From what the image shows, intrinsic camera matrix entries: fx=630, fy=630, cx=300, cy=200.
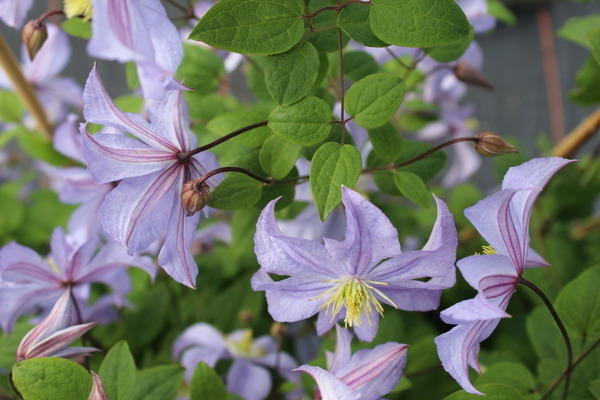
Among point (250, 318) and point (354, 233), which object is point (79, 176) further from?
point (354, 233)

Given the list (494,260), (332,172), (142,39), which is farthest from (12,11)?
(494,260)

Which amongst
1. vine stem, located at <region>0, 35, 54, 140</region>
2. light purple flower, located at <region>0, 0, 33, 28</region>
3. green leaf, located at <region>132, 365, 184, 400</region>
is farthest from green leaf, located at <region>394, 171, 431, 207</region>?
vine stem, located at <region>0, 35, 54, 140</region>

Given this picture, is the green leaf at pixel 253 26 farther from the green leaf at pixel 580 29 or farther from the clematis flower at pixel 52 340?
the green leaf at pixel 580 29

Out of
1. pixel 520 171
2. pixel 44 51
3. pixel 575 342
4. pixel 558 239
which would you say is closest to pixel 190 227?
pixel 520 171

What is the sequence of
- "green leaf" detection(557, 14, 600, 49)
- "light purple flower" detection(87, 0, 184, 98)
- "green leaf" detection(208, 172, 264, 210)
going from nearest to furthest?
"light purple flower" detection(87, 0, 184, 98) < "green leaf" detection(208, 172, 264, 210) < "green leaf" detection(557, 14, 600, 49)

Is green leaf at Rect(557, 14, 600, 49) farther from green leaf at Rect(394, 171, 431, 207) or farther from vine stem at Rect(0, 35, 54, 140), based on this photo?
vine stem at Rect(0, 35, 54, 140)

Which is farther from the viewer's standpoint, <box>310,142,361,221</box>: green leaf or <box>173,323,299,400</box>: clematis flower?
<box>173,323,299,400</box>: clematis flower
